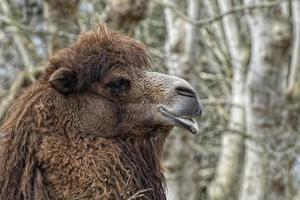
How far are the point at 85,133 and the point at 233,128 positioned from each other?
9635 millimetres

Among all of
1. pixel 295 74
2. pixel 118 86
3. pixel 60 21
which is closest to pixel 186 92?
pixel 118 86

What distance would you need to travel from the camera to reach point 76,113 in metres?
6.83

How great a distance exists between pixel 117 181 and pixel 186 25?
881 cm

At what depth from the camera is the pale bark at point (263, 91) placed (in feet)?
45.2

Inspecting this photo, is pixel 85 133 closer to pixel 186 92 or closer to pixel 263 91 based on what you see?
pixel 186 92

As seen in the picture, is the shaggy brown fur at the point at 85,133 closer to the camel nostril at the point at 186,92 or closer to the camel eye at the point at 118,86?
the camel eye at the point at 118,86

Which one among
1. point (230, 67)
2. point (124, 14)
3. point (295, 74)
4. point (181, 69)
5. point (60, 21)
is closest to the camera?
point (124, 14)

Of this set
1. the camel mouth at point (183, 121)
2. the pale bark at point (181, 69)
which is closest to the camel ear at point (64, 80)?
the camel mouth at point (183, 121)

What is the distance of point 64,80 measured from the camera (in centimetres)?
679

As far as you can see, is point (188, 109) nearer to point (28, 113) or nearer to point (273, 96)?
point (28, 113)

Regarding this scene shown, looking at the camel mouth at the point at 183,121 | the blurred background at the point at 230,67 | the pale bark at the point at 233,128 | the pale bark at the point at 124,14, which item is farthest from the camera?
the pale bark at the point at 233,128

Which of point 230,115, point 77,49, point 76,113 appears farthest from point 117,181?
point 230,115

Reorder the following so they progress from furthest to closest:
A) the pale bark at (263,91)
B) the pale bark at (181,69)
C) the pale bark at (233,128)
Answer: the pale bark at (233,128) < the pale bark at (181,69) < the pale bark at (263,91)

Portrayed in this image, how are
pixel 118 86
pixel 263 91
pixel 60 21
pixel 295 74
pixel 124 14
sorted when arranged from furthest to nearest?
pixel 295 74 → pixel 263 91 → pixel 60 21 → pixel 124 14 → pixel 118 86
